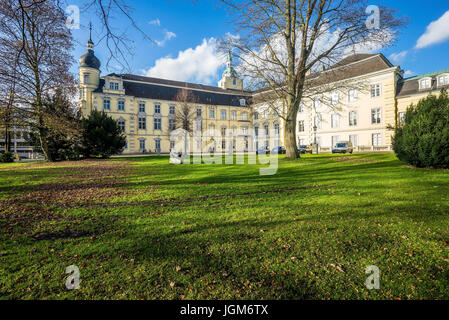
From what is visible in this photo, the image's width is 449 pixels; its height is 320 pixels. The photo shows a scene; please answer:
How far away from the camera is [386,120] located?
3197cm

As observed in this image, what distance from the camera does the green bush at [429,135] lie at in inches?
380

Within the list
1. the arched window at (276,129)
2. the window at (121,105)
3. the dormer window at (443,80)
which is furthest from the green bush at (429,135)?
the window at (121,105)

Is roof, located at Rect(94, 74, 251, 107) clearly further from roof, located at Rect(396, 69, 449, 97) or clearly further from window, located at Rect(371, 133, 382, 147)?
roof, located at Rect(396, 69, 449, 97)

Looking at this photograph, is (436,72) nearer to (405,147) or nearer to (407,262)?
(405,147)

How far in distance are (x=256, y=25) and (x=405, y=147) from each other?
1247 cm

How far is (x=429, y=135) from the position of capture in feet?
31.9

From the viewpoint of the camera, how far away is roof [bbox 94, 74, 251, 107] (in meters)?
43.2

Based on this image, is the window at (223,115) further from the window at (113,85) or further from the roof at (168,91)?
the window at (113,85)

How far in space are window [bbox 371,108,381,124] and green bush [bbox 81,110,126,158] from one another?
36.7 m

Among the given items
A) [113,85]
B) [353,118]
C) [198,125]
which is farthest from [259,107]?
[113,85]

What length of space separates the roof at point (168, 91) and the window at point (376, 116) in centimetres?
2027

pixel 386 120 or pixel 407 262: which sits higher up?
pixel 386 120
